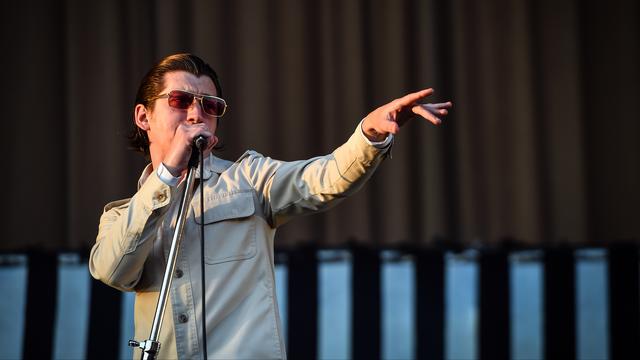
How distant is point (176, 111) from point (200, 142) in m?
0.28

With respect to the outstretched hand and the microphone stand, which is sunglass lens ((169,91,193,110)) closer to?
the microphone stand

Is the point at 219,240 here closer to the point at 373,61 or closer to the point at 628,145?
the point at 373,61

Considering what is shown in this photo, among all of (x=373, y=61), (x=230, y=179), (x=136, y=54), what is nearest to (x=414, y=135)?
(x=373, y=61)

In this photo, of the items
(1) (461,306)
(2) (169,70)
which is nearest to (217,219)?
(2) (169,70)

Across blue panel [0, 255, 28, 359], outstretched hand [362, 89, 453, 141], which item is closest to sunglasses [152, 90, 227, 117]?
outstretched hand [362, 89, 453, 141]

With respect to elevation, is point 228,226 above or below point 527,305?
above

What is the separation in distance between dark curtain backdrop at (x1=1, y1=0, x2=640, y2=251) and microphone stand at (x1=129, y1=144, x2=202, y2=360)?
11.1ft

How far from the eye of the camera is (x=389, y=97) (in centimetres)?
545

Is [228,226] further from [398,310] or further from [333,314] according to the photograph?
[398,310]

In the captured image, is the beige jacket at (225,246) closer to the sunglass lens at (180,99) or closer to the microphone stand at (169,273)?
the microphone stand at (169,273)

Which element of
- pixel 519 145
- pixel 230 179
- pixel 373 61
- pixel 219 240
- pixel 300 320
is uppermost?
pixel 373 61

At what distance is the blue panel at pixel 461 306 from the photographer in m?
4.58

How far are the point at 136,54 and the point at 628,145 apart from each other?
2.94 metres

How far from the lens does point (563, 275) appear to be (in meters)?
4.63
